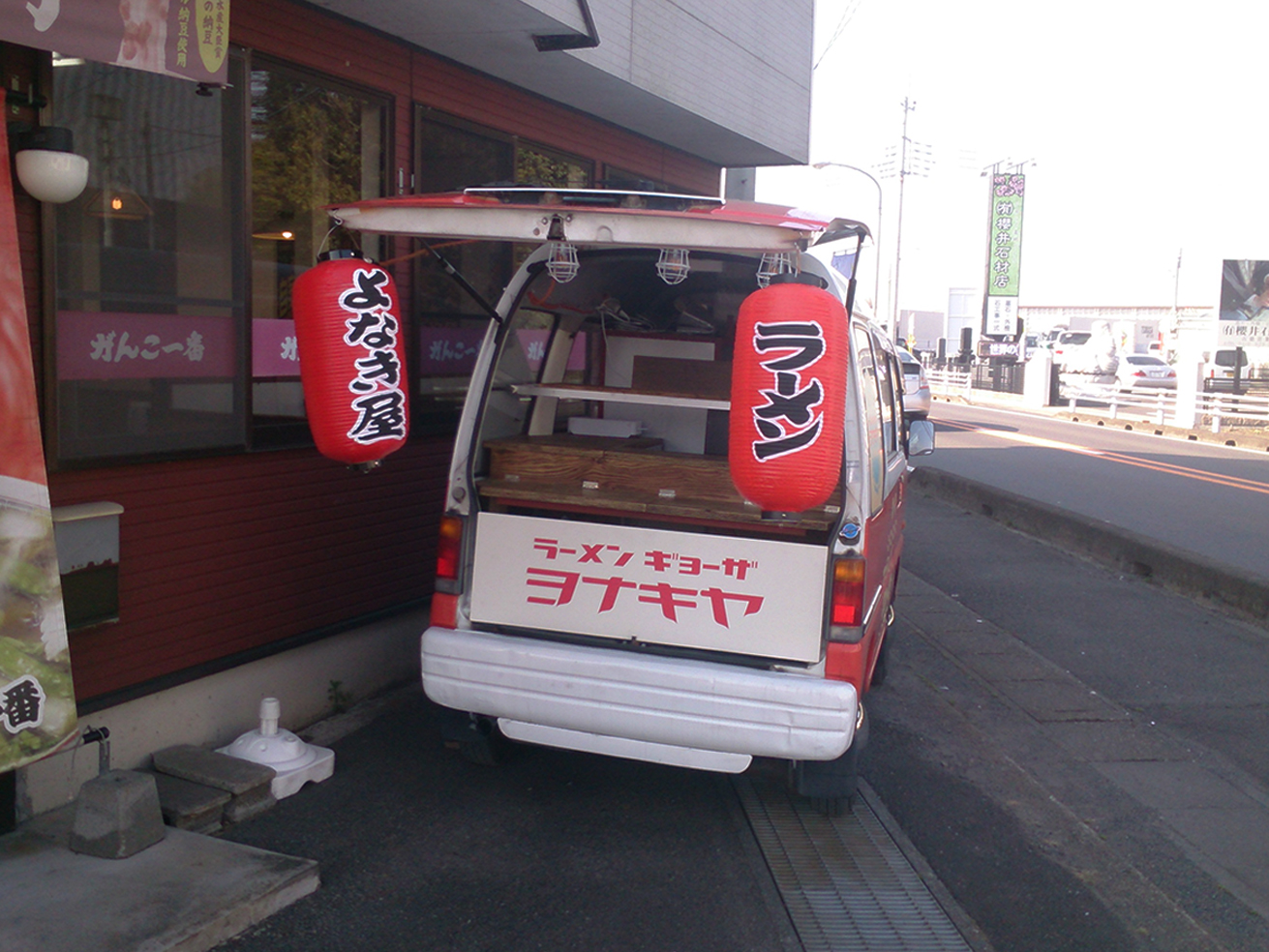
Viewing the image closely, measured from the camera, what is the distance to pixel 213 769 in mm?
4523

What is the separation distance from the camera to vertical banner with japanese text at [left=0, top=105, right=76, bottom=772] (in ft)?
Answer: 11.9

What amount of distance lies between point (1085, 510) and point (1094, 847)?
31.7 feet

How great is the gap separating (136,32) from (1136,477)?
1619 cm

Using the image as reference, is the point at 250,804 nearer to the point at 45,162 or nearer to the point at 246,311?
the point at 246,311

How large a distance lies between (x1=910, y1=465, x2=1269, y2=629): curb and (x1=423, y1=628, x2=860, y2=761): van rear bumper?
5.77 m

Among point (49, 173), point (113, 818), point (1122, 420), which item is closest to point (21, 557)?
point (113, 818)

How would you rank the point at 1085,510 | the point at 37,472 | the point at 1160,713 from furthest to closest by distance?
the point at 1085,510 < the point at 1160,713 < the point at 37,472

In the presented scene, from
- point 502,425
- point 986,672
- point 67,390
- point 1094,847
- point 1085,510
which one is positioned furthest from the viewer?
point 1085,510

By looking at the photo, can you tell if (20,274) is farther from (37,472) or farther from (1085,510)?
(1085,510)

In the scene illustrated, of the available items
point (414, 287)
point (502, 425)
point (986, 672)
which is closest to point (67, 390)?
point (502, 425)

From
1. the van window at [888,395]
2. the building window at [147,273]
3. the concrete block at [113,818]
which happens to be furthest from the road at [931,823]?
the building window at [147,273]

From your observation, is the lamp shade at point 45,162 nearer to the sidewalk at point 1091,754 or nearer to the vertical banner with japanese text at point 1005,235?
the sidewalk at point 1091,754

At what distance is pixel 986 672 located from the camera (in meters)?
7.03

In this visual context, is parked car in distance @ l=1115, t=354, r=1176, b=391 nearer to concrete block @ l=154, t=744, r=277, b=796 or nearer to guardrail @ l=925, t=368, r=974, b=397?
guardrail @ l=925, t=368, r=974, b=397
